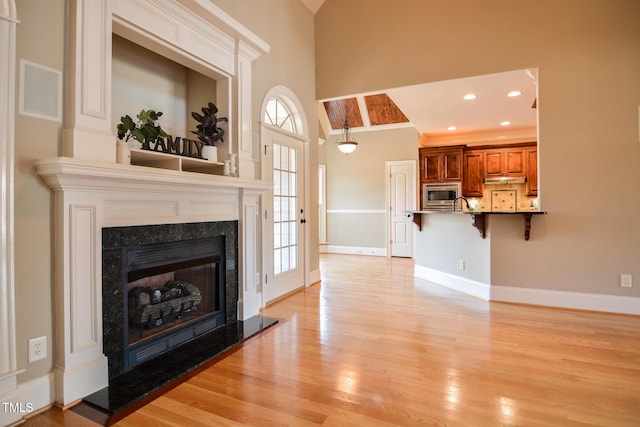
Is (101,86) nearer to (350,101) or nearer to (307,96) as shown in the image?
(307,96)

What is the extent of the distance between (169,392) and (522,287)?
3.80 m

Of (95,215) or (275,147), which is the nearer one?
Answer: (95,215)

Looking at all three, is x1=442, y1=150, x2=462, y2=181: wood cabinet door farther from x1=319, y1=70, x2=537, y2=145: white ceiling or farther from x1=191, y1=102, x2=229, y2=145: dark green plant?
x1=191, y1=102, x2=229, y2=145: dark green plant

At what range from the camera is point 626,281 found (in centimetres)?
358

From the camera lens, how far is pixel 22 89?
1.83 meters

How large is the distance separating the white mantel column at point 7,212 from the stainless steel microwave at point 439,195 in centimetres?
699

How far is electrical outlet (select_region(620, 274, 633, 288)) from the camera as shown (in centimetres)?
357

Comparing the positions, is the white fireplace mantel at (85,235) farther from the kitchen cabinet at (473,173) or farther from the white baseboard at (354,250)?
the kitchen cabinet at (473,173)

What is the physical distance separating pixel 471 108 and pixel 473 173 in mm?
2061

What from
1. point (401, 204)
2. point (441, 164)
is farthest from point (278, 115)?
point (441, 164)

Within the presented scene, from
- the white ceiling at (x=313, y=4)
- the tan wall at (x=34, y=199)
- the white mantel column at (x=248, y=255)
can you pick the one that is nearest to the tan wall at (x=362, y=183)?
the white ceiling at (x=313, y=4)

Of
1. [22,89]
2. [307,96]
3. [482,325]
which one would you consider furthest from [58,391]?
[307,96]

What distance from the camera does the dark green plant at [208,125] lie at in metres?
3.10

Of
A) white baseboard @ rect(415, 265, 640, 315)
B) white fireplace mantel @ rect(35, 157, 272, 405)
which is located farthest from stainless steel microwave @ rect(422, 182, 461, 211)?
white fireplace mantel @ rect(35, 157, 272, 405)
